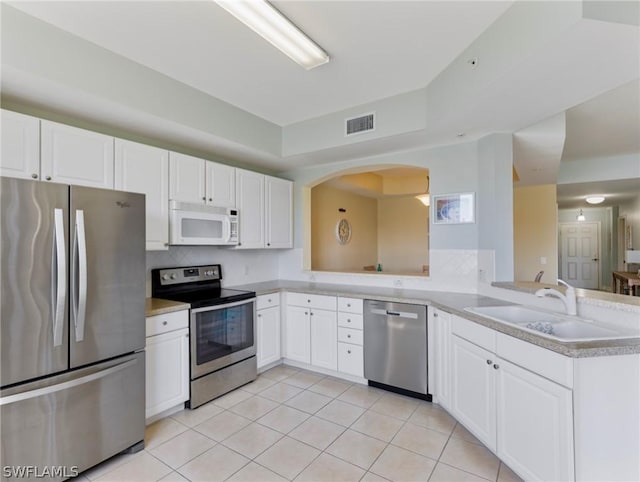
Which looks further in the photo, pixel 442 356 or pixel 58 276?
pixel 442 356

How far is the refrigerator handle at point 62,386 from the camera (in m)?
1.62

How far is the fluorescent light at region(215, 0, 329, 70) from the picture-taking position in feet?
5.53

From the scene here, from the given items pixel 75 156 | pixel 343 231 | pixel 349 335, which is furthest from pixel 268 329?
pixel 343 231

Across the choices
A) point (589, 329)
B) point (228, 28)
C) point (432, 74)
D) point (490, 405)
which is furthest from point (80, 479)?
point (432, 74)

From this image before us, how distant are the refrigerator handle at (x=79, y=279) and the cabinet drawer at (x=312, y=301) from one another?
2.06 metres

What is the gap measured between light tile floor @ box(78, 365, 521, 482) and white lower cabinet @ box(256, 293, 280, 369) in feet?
1.60

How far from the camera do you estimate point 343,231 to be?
623 centimetres

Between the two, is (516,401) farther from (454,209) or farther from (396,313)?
(454,209)

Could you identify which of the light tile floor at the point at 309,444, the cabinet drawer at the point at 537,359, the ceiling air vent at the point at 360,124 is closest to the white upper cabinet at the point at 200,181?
the ceiling air vent at the point at 360,124

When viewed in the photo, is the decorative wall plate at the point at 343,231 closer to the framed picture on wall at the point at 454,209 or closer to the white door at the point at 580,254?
the framed picture on wall at the point at 454,209

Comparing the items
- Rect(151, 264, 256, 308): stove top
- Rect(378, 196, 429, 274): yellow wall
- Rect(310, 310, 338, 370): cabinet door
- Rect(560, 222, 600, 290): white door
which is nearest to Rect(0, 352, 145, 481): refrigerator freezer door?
Rect(151, 264, 256, 308): stove top

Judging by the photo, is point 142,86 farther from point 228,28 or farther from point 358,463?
point 358,463

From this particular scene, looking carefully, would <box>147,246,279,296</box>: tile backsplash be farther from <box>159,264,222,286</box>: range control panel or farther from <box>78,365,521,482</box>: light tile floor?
<box>78,365,521,482</box>: light tile floor

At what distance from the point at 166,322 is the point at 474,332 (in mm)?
2321
